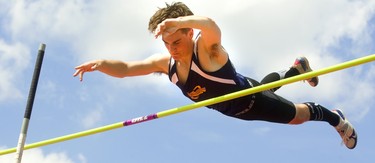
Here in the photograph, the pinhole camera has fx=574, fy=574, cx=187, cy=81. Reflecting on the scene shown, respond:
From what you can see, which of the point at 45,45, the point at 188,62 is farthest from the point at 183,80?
the point at 45,45

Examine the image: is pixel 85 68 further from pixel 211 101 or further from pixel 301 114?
pixel 301 114

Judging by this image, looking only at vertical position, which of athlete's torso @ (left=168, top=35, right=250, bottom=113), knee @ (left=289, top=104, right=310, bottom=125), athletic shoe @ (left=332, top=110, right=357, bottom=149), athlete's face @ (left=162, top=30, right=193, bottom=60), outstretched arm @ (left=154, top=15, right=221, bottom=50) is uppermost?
outstretched arm @ (left=154, top=15, right=221, bottom=50)

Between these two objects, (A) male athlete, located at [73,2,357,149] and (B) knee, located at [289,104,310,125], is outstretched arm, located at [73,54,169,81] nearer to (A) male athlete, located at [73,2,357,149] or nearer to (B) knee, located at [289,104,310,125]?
(A) male athlete, located at [73,2,357,149]

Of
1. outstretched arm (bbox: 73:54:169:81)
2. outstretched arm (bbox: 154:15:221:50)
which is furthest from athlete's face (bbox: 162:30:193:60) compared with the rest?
outstretched arm (bbox: 73:54:169:81)

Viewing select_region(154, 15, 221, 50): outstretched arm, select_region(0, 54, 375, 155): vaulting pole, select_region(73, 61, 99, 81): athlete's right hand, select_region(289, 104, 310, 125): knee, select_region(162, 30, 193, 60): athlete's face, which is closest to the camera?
select_region(0, 54, 375, 155): vaulting pole

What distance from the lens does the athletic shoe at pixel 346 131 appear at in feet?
19.4

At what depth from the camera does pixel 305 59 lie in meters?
5.95

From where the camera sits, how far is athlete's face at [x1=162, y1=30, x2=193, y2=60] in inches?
195

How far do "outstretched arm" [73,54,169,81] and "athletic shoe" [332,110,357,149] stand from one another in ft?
6.14

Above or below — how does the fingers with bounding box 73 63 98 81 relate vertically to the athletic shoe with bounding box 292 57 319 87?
below

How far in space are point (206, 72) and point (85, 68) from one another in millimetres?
1085

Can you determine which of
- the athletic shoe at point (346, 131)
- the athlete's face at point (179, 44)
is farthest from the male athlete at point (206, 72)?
the athletic shoe at point (346, 131)

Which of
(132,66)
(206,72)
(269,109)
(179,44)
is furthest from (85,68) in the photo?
(269,109)

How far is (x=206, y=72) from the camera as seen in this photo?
16.5 ft
